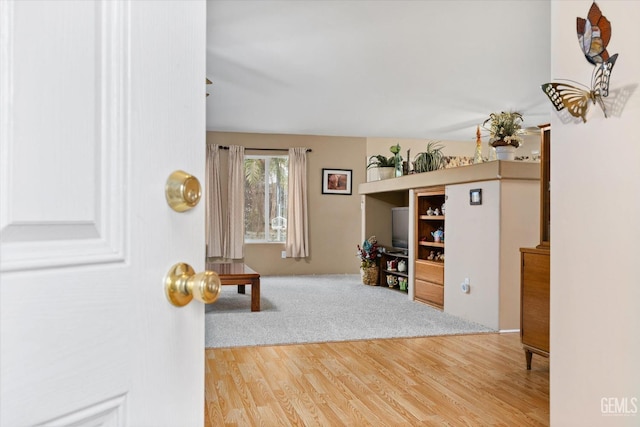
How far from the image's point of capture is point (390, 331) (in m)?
4.53

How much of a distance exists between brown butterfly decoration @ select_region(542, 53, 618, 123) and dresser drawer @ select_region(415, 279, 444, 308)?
392 centimetres

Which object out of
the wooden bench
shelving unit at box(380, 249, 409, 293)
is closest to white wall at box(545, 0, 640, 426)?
the wooden bench

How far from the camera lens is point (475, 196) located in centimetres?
494

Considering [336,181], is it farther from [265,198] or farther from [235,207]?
[235,207]

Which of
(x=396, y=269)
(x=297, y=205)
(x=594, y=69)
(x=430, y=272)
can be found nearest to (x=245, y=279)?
(x=430, y=272)

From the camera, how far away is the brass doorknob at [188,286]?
0.62 meters

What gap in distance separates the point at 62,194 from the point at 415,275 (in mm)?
5932

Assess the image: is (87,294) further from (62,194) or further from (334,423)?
(334,423)

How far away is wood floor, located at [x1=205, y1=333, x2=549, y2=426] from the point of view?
258cm

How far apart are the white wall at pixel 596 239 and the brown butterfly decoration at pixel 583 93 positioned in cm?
3

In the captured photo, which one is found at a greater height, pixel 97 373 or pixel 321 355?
pixel 97 373

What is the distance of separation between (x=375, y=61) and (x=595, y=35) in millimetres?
3348

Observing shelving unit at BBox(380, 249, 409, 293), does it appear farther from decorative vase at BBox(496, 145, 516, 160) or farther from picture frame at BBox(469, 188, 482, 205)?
decorative vase at BBox(496, 145, 516, 160)

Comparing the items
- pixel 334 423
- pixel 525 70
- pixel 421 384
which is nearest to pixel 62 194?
pixel 334 423
